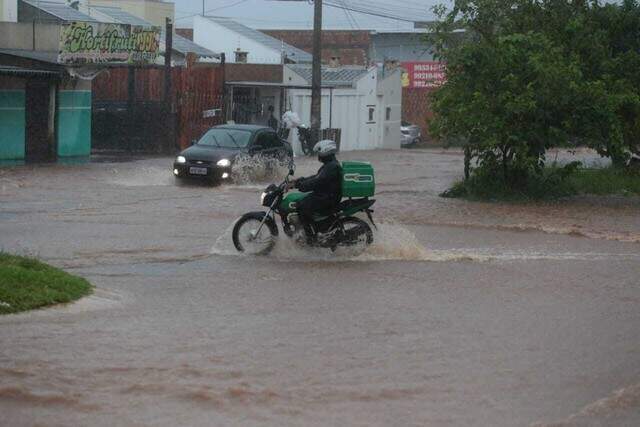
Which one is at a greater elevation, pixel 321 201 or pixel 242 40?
pixel 242 40

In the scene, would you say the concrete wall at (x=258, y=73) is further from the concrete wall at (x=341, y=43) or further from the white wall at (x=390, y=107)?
the concrete wall at (x=341, y=43)

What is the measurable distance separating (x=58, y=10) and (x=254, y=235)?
32.2m

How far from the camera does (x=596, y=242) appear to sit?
63.4ft

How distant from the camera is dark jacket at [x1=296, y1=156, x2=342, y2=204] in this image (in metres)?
15.5

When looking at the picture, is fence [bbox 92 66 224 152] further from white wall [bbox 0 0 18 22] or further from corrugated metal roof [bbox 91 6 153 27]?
corrugated metal roof [bbox 91 6 153 27]

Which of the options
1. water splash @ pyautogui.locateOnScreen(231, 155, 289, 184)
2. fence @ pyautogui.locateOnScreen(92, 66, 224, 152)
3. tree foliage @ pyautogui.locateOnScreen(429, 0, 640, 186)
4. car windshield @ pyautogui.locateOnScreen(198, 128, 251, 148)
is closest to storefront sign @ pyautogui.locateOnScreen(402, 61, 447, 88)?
fence @ pyautogui.locateOnScreen(92, 66, 224, 152)

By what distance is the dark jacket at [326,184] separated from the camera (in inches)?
611

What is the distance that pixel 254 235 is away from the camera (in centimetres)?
1571

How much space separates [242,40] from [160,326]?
5143 cm

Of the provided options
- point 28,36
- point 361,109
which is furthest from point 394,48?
point 28,36

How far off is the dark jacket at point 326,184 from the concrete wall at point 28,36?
2177 centimetres

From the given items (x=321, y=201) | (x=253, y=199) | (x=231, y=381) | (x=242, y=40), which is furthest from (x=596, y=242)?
(x=242, y=40)

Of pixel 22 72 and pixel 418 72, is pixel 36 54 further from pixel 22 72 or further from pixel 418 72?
pixel 418 72

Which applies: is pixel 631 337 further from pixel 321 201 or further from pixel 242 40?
pixel 242 40
